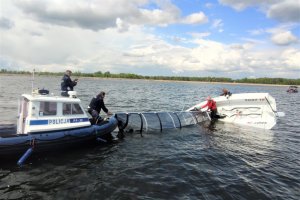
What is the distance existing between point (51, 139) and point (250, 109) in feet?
55.8

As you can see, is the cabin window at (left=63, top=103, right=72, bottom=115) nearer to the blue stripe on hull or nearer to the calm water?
the blue stripe on hull

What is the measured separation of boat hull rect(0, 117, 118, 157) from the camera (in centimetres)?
1156

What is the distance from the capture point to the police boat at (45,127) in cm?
1176

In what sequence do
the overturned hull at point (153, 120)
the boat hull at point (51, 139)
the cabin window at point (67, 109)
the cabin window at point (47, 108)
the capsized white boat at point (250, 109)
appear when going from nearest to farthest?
the boat hull at point (51, 139), the cabin window at point (47, 108), the cabin window at point (67, 109), the overturned hull at point (153, 120), the capsized white boat at point (250, 109)

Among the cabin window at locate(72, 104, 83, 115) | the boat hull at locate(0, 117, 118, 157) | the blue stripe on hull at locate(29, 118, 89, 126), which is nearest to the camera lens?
the boat hull at locate(0, 117, 118, 157)

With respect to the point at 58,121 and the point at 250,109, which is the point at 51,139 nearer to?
the point at 58,121

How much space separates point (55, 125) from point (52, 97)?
1.36m

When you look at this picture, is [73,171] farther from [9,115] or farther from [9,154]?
[9,115]

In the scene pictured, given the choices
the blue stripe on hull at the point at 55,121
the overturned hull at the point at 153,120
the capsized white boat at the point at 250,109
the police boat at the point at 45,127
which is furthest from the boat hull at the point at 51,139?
the capsized white boat at the point at 250,109

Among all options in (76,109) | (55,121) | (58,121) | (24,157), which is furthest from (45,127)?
(76,109)

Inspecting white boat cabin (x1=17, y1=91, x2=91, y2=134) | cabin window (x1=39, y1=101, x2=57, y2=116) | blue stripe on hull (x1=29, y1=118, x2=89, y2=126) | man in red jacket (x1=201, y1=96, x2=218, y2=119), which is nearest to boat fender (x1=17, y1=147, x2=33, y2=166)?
white boat cabin (x1=17, y1=91, x2=91, y2=134)

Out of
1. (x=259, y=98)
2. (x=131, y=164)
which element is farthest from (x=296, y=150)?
(x=131, y=164)

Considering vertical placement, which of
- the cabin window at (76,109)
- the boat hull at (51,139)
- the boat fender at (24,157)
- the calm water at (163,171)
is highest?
the cabin window at (76,109)

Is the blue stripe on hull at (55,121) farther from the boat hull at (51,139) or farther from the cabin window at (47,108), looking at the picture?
the boat hull at (51,139)
